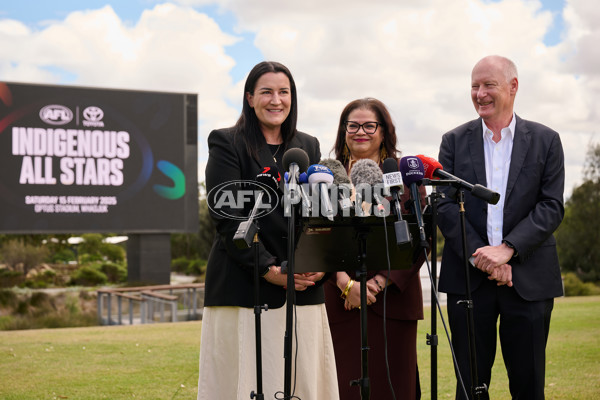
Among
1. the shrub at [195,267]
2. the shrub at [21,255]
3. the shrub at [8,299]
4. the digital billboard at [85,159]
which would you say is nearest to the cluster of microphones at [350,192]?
the digital billboard at [85,159]

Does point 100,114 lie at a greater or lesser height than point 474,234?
greater

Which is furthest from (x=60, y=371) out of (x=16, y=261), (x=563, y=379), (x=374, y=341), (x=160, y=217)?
(x=16, y=261)

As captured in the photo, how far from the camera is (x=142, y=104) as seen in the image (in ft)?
72.0

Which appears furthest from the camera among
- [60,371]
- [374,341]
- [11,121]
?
[11,121]

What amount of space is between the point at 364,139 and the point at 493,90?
0.88m

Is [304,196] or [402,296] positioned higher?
[304,196]

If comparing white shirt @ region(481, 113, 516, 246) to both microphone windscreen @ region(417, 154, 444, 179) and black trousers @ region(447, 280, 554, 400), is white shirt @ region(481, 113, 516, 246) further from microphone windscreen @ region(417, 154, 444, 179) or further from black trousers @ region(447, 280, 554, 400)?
microphone windscreen @ region(417, 154, 444, 179)

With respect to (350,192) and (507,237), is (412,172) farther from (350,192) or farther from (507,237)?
(507,237)

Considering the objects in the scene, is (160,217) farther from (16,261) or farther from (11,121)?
(16,261)

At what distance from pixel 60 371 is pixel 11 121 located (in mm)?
14990

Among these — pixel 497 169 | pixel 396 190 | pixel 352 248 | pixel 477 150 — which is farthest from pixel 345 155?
pixel 396 190

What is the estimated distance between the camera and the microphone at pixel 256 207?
2.81 metres

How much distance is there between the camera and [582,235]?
37.5 m

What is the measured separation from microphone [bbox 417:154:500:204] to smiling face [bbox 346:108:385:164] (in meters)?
1.08
